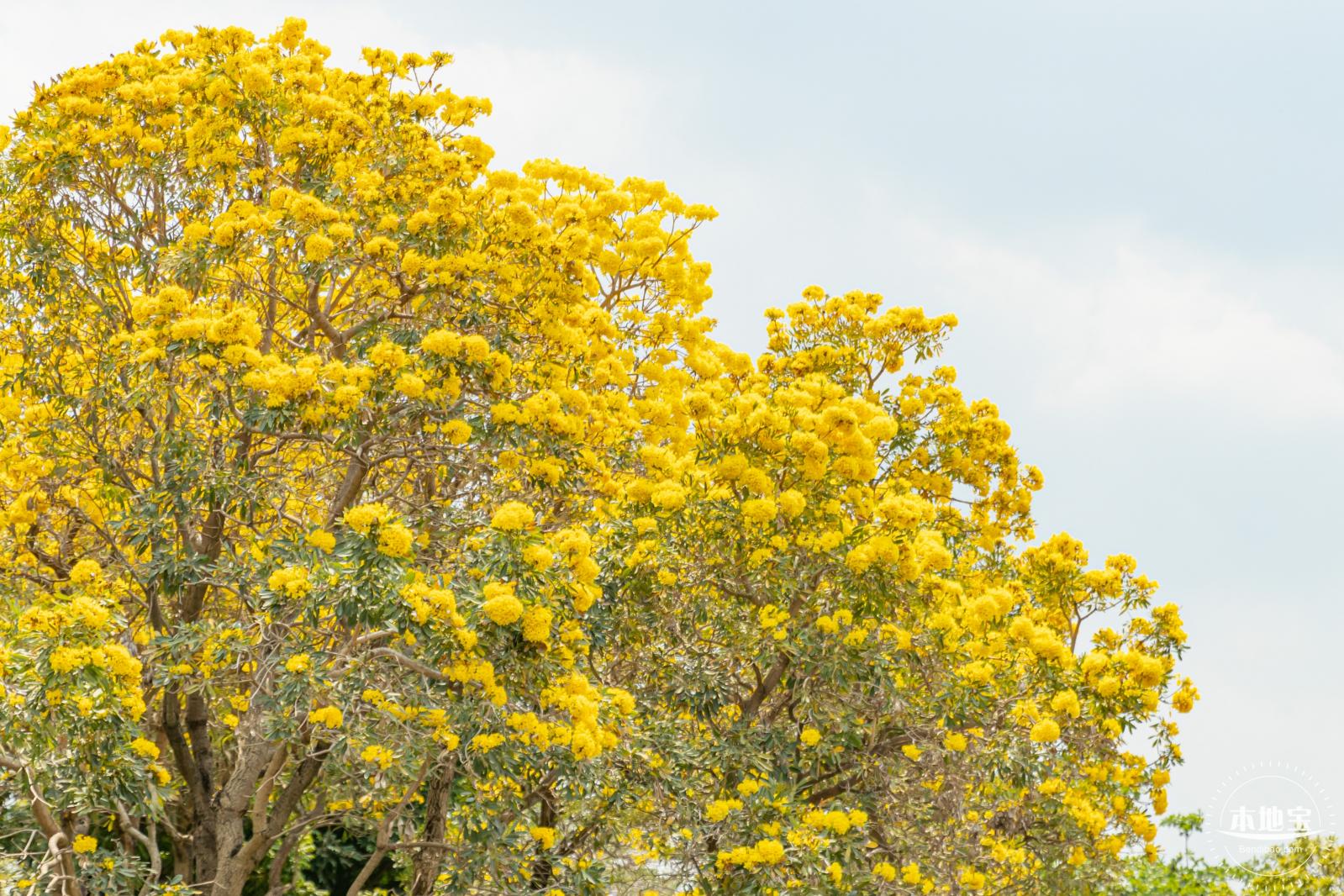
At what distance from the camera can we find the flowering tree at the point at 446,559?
24.5 feet

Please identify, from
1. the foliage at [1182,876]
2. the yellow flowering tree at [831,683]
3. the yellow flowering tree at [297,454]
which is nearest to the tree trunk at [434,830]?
the yellow flowering tree at [297,454]

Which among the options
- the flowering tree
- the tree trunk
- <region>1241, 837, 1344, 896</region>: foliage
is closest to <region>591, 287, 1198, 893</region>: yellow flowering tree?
the flowering tree

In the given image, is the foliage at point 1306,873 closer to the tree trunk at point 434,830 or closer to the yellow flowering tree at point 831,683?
the yellow flowering tree at point 831,683

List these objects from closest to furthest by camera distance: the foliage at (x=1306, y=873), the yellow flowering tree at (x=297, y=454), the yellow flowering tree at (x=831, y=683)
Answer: the yellow flowering tree at (x=297, y=454) → the yellow flowering tree at (x=831, y=683) → the foliage at (x=1306, y=873)

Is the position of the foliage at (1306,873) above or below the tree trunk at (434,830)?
above

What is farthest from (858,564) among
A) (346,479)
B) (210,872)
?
(210,872)

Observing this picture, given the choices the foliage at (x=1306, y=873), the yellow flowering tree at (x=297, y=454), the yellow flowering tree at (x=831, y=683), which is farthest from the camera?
the foliage at (x=1306, y=873)

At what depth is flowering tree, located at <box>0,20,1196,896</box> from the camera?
7.48m

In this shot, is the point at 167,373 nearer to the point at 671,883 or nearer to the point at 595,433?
the point at 595,433

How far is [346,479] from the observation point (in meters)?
9.20

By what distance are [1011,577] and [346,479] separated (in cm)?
545

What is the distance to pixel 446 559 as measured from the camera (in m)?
8.51

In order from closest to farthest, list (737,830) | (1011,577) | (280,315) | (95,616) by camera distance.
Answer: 1. (95,616)
2. (737,830)
3. (280,315)
4. (1011,577)

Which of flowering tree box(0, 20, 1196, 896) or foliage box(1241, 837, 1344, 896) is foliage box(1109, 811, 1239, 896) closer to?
foliage box(1241, 837, 1344, 896)
